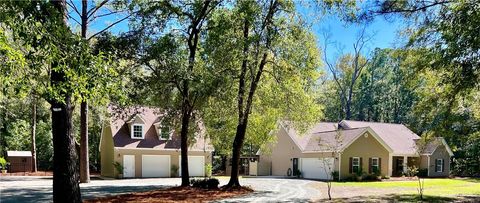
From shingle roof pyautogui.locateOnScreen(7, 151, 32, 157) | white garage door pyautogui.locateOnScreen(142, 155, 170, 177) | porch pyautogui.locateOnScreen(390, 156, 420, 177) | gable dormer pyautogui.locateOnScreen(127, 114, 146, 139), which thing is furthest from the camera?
shingle roof pyautogui.locateOnScreen(7, 151, 32, 157)

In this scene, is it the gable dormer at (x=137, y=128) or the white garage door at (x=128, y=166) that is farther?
the gable dormer at (x=137, y=128)

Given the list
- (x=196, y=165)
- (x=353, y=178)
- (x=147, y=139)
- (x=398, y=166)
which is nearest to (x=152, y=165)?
(x=147, y=139)

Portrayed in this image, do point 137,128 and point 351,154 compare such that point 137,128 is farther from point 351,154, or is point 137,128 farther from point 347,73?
point 347,73

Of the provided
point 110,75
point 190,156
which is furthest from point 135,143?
point 110,75

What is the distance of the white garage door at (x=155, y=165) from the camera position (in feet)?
110

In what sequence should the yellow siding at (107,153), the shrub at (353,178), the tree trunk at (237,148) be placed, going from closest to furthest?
the tree trunk at (237,148), the shrub at (353,178), the yellow siding at (107,153)

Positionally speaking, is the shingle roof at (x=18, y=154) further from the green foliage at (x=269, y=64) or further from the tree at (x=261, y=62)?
the green foliage at (x=269, y=64)

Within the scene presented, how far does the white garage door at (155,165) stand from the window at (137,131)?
5.69 feet

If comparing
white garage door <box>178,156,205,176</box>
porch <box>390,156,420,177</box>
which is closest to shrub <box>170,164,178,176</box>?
white garage door <box>178,156,205,176</box>

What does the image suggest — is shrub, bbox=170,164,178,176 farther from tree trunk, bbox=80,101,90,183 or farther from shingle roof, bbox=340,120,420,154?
shingle roof, bbox=340,120,420,154

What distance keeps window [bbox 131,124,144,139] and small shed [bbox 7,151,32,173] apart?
36.2 feet

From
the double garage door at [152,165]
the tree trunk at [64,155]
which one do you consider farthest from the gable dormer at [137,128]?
the tree trunk at [64,155]

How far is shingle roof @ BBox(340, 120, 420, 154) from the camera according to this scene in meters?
37.2

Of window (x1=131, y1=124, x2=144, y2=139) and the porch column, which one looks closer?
window (x1=131, y1=124, x2=144, y2=139)
